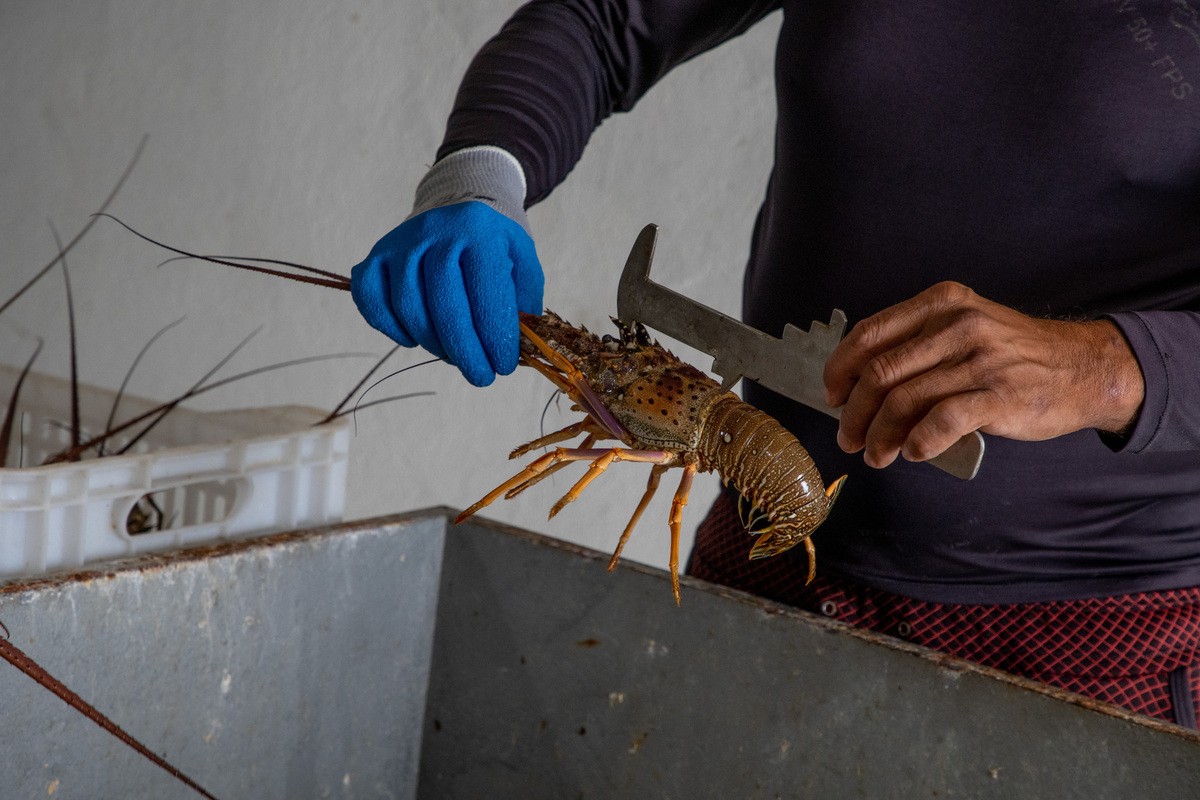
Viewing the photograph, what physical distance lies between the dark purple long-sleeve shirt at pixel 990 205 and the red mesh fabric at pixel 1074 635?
0.02 m

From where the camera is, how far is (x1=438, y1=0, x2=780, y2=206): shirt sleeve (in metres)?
1.27

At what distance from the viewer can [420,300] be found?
3.72 ft

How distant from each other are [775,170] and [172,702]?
96 centimetres

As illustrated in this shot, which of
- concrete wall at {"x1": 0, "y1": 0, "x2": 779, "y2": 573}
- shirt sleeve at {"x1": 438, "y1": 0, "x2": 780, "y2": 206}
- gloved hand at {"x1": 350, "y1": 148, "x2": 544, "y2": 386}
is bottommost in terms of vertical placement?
concrete wall at {"x1": 0, "y1": 0, "x2": 779, "y2": 573}

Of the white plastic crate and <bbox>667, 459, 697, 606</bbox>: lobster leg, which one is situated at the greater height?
<bbox>667, 459, 697, 606</bbox>: lobster leg

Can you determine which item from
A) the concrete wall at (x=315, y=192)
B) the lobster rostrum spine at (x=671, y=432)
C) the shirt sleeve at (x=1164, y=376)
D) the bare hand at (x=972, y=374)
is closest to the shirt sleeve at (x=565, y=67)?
the lobster rostrum spine at (x=671, y=432)

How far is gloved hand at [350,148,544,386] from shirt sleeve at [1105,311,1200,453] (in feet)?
1.96

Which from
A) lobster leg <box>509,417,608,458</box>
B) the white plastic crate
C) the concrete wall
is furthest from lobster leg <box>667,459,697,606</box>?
the concrete wall

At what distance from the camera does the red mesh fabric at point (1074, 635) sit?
1.12m

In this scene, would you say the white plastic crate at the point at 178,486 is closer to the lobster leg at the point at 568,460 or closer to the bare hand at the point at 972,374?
the lobster leg at the point at 568,460

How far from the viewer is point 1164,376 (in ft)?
2.77

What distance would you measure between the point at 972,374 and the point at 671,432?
0.50 m

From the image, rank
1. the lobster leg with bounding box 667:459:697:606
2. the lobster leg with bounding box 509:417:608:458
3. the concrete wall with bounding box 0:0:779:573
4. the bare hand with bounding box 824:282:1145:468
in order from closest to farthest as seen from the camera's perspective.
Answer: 1. the bare hand with bounding box 824:282:1145:468
2. the lobster leg with bounding box 667:459:697:606
3. the lobster leg with bounding box 509:417:608:458
4. the concrete wall with bounding box 0:0:779:573

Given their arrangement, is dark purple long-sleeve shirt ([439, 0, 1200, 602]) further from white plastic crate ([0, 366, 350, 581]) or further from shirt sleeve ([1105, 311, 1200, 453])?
white plastic crate ([0, 366, 350, 581])
